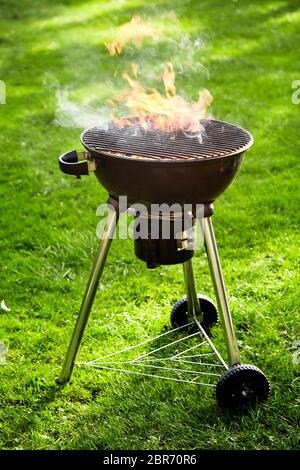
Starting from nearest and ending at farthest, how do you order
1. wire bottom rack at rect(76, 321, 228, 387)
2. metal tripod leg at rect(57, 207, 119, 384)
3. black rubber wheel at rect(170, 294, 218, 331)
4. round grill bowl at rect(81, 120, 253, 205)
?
round grill bowl at rect(81, 120, 253, 205), metal tripod leg at rect(57, 207, 119, 384), wire bottom rack at rect(76, 321, 228, 387), black rubber wheel at rect(170, 294, 218, 331)

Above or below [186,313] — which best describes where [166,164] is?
above

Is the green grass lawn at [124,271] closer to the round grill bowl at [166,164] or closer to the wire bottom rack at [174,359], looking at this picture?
the wire bottom rack at [174,359]

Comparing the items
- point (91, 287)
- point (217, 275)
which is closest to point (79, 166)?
point (91, 287)

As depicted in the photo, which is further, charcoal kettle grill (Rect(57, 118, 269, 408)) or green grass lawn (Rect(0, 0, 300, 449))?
green grass lawn (Rect(0, 0, 300, 449))

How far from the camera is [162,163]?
2037mm

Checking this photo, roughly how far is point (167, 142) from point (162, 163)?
1.07 feet

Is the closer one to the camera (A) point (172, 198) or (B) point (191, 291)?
(A) point (172, 198)

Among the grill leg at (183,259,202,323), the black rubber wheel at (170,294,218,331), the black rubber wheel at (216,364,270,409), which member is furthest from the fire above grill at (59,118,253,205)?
the black rubber wheel at (170,294,218,331)

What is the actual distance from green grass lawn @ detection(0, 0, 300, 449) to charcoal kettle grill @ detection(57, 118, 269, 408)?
0.11 m

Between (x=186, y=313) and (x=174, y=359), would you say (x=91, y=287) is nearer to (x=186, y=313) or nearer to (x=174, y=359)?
(x=174, y=359)

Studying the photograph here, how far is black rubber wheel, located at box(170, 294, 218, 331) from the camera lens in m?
2.92

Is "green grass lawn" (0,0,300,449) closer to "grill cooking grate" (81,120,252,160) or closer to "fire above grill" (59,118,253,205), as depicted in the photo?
"fire above grill" (59,118,253,205)

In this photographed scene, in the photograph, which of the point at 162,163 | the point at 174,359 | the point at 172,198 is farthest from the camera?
the point at 174,359

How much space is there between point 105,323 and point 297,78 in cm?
400
